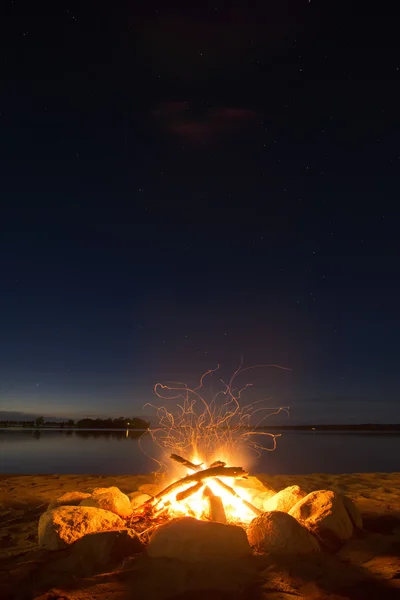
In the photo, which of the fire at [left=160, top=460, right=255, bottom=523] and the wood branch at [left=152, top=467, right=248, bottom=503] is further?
the wood branch at [left=152, top=467, right=248, bottom=503]

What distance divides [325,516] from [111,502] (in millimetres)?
2732

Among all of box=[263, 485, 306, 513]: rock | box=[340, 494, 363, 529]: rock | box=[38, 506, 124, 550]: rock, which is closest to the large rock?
box=[263, 485, 306, 513]: rock

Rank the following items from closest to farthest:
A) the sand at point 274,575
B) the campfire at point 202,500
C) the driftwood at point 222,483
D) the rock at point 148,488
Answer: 1. the sand at point 274,575
2. the campfire at point 202,500
3. the driftwood at point 222,483
4. the rock at point 148,488

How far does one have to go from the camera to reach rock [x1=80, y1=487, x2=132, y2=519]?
5.74 meters

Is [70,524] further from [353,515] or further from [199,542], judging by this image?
[353,515]

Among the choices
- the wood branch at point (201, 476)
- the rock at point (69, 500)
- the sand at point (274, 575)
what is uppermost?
the wood branch at point (201, 476)

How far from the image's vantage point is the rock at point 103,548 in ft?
14.6

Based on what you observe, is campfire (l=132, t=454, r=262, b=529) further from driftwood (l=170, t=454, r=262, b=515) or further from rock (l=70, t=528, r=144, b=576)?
rock (l=70, t=528, r=144, b=576)

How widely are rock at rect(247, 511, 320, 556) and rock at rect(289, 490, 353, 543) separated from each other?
1.27ft

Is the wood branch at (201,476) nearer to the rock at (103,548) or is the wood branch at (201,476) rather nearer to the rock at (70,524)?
the rock at (70,524)

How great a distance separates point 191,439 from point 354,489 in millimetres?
4161

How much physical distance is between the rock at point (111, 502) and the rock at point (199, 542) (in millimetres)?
1241

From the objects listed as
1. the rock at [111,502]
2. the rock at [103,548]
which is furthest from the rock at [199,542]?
the rock at [111,502]

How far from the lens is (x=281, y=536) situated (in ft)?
15.3
